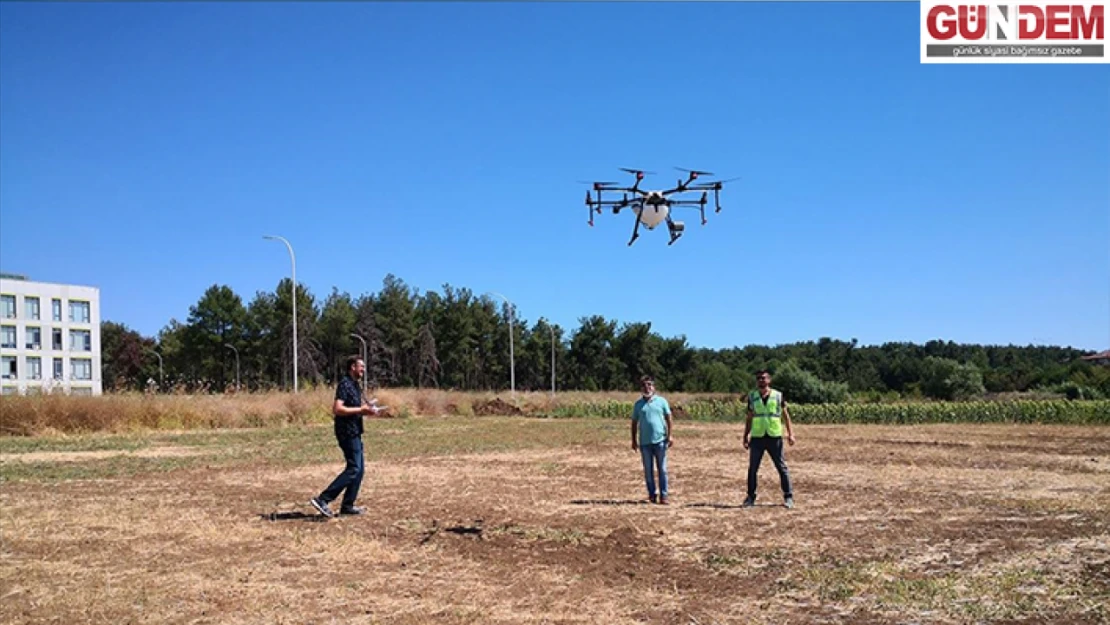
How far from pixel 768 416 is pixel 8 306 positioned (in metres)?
81.9

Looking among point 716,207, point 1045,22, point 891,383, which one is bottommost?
point 891,383

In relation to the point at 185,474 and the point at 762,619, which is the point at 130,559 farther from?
the point at 185,474

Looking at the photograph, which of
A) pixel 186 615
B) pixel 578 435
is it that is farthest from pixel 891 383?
pixel 186 615

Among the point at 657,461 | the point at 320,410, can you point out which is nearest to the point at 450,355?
the point at 320,410

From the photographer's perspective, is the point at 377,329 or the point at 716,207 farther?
the point at 377,329

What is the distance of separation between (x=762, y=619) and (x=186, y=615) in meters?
4.84

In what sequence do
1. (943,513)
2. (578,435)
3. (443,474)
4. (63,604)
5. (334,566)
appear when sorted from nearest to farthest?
(63,604) → (334,566) → (943,513) → (443,474) → (578,435)

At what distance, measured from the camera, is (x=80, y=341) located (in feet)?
275

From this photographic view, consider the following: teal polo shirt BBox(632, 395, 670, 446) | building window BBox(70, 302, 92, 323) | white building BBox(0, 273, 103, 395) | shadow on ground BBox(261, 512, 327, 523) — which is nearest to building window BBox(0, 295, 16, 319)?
white building BBox(0, 273, 103, 395)

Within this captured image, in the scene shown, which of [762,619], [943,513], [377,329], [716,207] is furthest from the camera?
[377,329]

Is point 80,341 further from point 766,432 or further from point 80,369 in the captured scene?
point 766,432

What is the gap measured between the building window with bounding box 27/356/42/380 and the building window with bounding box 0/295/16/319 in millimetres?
4043

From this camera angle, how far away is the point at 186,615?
25.1 ft

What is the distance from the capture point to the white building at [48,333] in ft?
254
